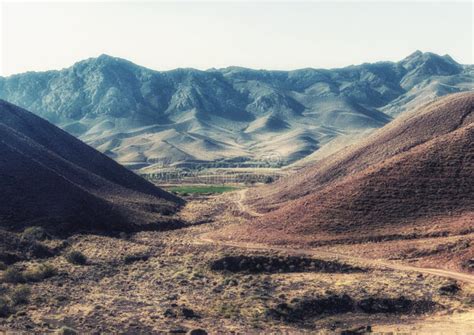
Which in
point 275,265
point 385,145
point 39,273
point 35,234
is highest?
point 385,145

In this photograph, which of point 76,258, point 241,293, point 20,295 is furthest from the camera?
point 76,258

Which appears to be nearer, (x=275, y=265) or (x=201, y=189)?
(x=275, y=265)

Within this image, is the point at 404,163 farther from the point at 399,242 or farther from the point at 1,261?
the point at 1,261

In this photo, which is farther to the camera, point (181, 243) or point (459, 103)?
point (459, 103)

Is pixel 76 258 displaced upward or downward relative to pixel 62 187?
downward

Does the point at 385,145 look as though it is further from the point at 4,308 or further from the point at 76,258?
the point at 4,308

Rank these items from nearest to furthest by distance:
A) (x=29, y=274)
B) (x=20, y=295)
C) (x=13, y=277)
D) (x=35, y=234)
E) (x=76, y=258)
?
(x=20, y=295) → (x=13, y=277) → (x=29, y=274) → (x=76, y=258) → (x=35, y=234)

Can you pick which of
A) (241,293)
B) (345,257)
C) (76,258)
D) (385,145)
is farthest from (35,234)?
(385,145)

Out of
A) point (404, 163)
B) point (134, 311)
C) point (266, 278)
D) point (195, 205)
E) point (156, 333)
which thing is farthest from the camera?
point (195, 205)

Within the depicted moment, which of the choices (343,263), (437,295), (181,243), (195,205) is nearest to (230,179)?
(195,205)
